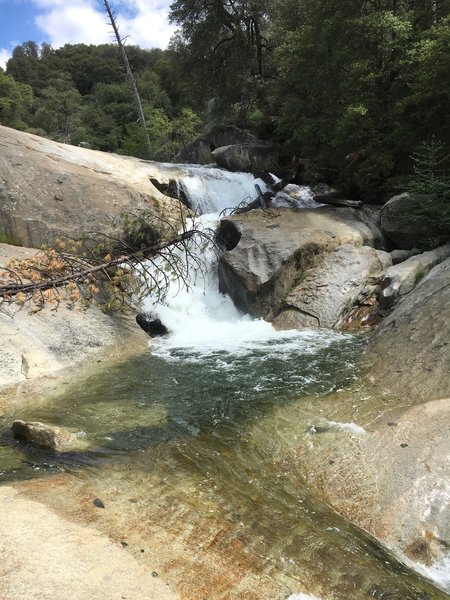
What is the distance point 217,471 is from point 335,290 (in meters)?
6.63

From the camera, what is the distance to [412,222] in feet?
38.4

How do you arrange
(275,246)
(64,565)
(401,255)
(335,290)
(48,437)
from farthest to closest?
(401,255) < (275,246) < (335,290) < (48,437) < (64,565)

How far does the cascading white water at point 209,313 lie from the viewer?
9164 millimetres

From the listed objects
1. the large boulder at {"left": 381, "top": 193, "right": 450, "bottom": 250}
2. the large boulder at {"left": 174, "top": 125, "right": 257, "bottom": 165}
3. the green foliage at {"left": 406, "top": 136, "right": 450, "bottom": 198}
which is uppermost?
the large boulder at {"left": 174, "top": 125, "right": 257, "bottom": 165}

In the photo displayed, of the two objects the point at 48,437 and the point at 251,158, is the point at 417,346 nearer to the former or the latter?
the point at 48,437

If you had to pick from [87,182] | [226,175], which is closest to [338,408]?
[87,182]

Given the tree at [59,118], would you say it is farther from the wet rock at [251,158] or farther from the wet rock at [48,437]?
the wet rock at [48,437]

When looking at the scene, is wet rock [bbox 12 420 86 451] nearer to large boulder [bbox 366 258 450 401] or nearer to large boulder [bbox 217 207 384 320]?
large boulder [bbox 366 258 450 401]

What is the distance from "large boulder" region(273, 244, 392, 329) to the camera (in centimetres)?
995

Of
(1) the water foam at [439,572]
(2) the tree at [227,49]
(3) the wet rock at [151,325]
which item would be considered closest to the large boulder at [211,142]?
(2) the tree at [227,49]

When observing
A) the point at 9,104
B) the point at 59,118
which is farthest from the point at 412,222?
the point at 59,118

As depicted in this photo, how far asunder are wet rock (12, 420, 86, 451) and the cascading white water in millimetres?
2529

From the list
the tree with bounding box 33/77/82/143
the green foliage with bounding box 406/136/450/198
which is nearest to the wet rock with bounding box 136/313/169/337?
the green foliage with bounding box 406/136/450/198

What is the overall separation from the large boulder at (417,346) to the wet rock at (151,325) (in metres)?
4.93
